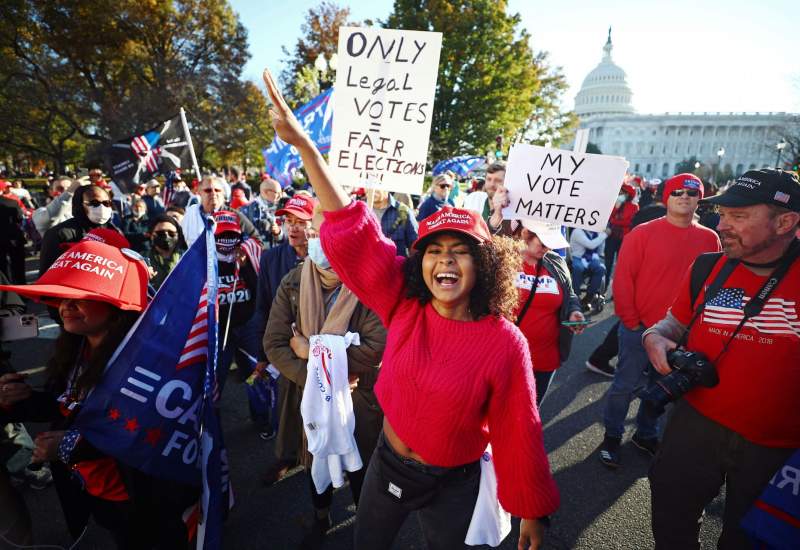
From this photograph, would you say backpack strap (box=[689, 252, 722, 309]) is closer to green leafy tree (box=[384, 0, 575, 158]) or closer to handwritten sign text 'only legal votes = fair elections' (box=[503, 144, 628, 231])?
handwritten sign text 'only legal votes = fair elections' (box=[503, 144, 628, 231])

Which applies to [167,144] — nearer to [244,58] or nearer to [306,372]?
[306,372]

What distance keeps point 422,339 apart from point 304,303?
3.35ft

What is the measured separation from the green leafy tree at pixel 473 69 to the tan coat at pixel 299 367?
63.7ft

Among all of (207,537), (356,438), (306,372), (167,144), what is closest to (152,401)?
(207,537)

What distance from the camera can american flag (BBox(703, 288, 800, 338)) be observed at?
1.85m

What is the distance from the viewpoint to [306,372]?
96.7 inches


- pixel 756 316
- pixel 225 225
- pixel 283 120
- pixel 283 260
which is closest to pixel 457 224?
pixel 283 120

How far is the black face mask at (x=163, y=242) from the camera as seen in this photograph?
156 inches

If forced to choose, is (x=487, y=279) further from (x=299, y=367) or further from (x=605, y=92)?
(x=605, y=92)

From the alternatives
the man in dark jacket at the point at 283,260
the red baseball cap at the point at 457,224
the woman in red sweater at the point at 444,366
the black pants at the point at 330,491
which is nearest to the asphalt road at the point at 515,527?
the man in dark jacket at the point at 283,260

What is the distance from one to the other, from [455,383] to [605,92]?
11961cm

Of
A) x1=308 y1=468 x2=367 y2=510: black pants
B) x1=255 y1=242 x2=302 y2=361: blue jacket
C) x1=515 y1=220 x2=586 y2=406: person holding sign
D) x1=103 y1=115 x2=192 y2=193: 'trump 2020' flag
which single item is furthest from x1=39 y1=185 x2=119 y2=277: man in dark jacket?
x1=515 y1=220 x2=586 y2=406: person holding sign

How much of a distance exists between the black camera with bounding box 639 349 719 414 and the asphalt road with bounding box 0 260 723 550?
52.3 inches

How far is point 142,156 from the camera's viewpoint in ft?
24.3
